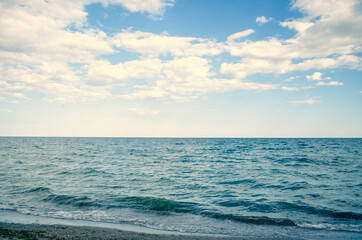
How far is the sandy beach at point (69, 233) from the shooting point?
7.05m

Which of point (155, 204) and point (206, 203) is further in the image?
point (206, 203)

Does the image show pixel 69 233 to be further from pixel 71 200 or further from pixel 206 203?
pixel 206 203

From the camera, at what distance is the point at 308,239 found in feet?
24.3

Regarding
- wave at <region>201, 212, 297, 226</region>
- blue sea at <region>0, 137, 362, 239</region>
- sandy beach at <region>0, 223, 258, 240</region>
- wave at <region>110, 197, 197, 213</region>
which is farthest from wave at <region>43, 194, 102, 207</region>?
wave at <region>201, 212, 297, 226</region>

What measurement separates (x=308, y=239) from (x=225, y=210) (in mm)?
3738

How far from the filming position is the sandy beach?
23.1ft

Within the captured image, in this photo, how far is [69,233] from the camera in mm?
7453

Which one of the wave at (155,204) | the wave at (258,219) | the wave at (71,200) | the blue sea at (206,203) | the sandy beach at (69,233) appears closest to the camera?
the sandy beach at (69,233)

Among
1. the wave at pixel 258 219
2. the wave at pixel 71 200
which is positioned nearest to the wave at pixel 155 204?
the wave at pixel 71 200

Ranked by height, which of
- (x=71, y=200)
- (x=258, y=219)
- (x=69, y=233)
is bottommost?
(x=71, y=200)

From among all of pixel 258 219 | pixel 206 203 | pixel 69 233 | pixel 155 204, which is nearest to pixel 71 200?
pixel 155 204

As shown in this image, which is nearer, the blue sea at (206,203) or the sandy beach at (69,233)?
the sandy beach at (69,233)

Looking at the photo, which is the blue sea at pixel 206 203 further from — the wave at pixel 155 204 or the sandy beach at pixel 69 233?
the sandy beach at pixel 69 233

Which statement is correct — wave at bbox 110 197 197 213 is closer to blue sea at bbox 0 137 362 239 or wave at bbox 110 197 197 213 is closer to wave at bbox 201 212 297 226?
blue sea at bbox 0 137 362 239
